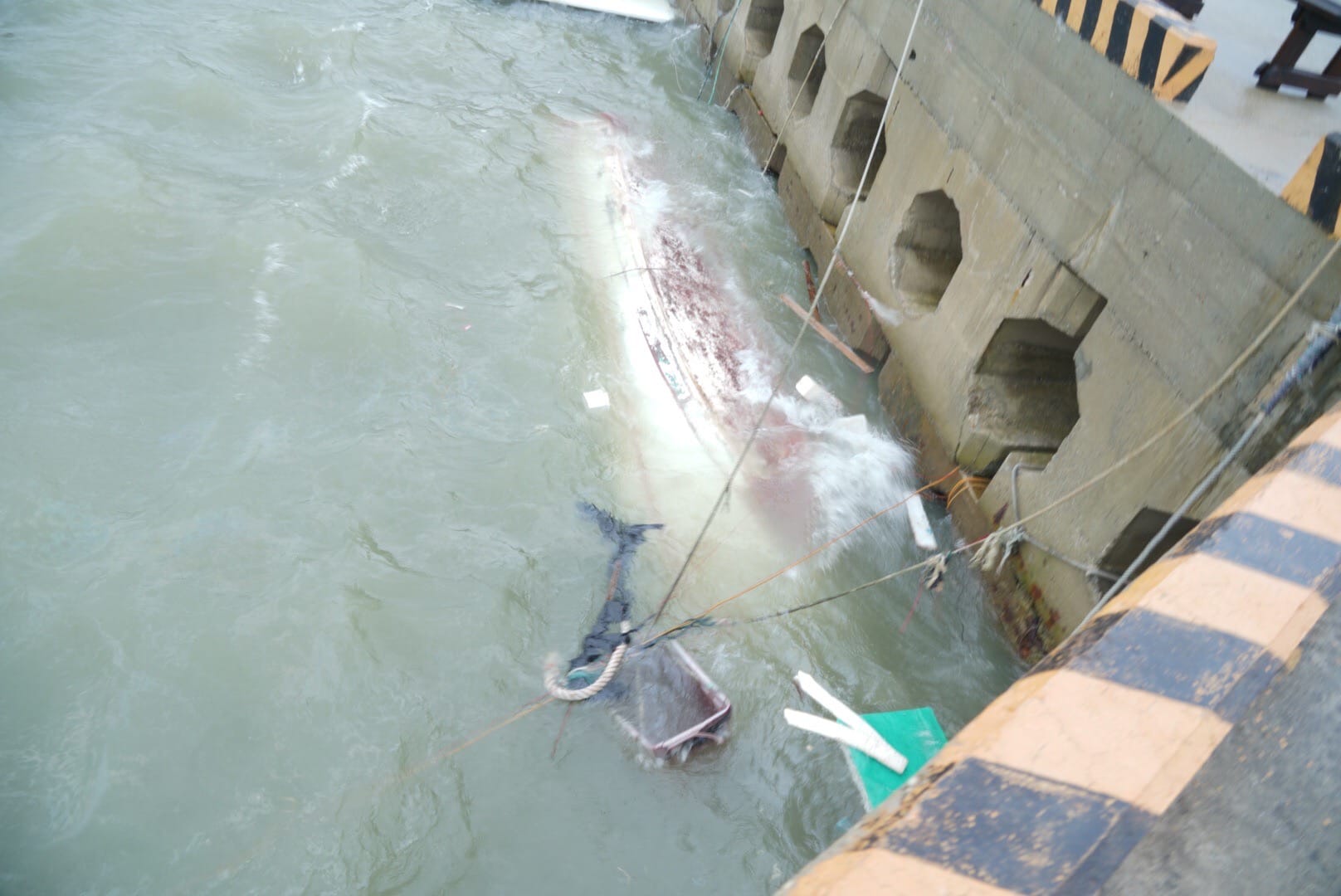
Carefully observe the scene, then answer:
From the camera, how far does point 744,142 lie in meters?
12.5

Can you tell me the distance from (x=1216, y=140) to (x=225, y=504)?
23.0ft

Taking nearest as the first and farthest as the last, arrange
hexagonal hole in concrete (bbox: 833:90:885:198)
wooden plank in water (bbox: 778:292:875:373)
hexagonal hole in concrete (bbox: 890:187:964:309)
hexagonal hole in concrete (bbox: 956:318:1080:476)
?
hexagonal hole in concrete (bbox: 956:318:1080:476) → hexagonal hole in concrete (bbox: 890:187:964:309) → wooden plank in water (bbox: 778:292:875:373) → hexagonal hole in concrete (bbox: 833:90:885:198)

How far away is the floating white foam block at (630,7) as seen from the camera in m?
14.3

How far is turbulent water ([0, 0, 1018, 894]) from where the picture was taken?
5035mm

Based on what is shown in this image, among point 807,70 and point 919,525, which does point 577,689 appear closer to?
point 919,525

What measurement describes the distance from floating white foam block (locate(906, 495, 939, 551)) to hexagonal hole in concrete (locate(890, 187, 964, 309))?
2.07 metres

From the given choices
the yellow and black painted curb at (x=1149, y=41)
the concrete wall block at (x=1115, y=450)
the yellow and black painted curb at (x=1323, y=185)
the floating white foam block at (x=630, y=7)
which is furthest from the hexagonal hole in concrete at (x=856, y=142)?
the floating white foam block at (x=630, y=7)

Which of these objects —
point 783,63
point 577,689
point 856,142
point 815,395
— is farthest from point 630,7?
point 577,689

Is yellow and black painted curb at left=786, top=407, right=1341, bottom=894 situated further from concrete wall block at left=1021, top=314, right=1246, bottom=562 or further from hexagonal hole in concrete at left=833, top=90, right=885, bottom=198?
hexagonal hole in concrete at left=833, top=90, right=885, bottom=198

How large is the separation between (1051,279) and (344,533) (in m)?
5.50

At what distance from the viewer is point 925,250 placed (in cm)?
856

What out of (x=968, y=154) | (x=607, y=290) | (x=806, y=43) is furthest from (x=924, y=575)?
(x=806, y=43)

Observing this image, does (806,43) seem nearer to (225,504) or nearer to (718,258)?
(718,258)

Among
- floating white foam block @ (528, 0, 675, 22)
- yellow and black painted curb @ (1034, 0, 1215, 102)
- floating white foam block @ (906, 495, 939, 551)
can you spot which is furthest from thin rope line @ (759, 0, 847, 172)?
floating white foam block @ (906, 495, 939, 551)
